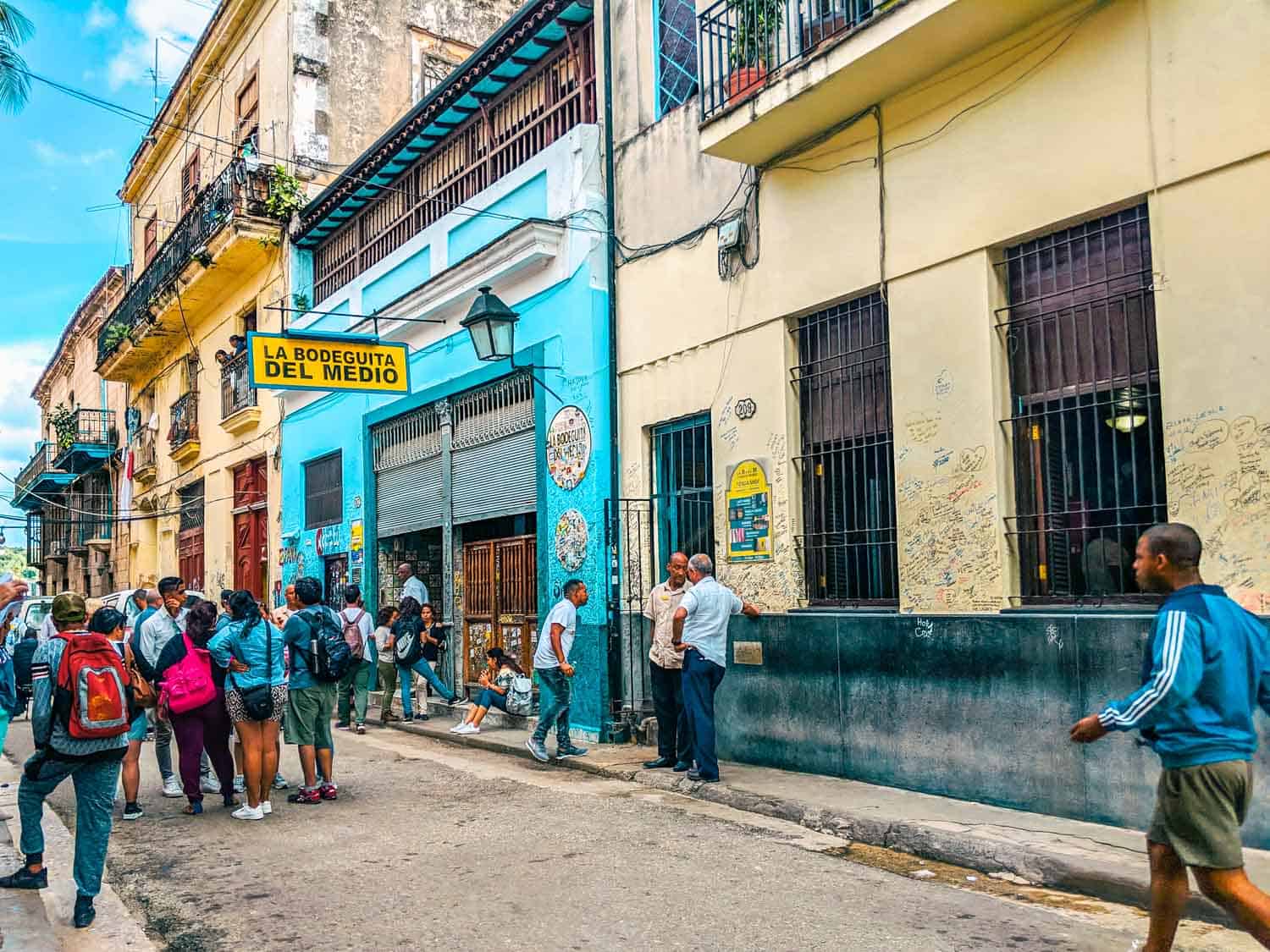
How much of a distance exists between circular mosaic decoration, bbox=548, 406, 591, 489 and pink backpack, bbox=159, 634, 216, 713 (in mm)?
4490

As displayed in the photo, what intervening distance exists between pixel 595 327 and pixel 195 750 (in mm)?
5514

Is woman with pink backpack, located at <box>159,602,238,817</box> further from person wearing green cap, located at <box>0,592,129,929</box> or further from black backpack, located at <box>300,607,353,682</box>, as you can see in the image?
person wearing green cap, located at <box>0,592,129,929</box>

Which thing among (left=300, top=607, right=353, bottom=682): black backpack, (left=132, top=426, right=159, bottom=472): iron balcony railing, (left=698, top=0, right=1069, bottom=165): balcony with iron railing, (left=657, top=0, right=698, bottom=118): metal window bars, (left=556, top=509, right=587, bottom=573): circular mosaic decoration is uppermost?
(left=657, top=0, right=698, bottom=118): metal window bars

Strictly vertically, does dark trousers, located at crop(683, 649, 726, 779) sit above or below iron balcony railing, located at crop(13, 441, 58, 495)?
below

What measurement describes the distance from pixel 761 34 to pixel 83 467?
2922cm

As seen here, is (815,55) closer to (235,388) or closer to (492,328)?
(492,328)

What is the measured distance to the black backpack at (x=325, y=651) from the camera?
828cm

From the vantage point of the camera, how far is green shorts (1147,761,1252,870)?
3.93 m

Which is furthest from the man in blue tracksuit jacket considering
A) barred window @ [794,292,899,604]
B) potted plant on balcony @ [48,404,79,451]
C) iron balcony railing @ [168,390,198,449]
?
potted plant on balcony @ [48,404,79,451]

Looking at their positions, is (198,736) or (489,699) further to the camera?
(489,699)

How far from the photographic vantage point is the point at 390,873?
624 cm

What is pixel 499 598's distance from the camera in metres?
13.6

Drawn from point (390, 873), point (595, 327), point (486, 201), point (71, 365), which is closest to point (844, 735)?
point (390, 873)

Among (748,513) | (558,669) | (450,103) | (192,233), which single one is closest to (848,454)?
(748,513)
